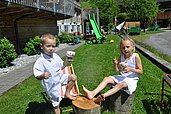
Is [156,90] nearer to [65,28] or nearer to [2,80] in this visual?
[2,80]

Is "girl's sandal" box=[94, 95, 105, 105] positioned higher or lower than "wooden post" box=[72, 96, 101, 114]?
higher

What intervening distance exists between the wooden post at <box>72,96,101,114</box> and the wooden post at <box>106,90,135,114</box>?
0.48m

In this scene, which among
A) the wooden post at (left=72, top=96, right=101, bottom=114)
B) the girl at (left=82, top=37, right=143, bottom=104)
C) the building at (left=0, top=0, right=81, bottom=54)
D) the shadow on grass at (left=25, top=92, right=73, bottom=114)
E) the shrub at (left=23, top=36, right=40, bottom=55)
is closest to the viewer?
the wooden post at (left=72, top=96, right=101, bottom=114)

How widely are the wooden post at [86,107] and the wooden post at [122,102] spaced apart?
0.48 metres

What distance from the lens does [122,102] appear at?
471cm

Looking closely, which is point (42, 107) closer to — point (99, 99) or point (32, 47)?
point (99, 99)

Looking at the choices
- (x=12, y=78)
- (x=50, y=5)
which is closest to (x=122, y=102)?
(x=12, y=78)

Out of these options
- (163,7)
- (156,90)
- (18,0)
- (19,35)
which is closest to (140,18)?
(163,7)

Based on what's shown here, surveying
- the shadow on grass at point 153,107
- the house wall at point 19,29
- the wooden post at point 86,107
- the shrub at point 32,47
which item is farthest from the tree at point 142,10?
the wooden post at point 86,107

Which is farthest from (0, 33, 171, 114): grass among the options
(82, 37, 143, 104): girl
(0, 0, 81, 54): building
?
(0, 0, 81, 54): building

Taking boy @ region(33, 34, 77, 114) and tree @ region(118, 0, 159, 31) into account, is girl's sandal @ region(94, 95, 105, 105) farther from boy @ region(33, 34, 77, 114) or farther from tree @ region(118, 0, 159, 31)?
tree @ region(118, 0, 159, 31)

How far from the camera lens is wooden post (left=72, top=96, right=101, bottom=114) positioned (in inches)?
166

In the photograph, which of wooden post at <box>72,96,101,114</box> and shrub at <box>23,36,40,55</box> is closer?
wooden post at <box>72,96,101,114</box>

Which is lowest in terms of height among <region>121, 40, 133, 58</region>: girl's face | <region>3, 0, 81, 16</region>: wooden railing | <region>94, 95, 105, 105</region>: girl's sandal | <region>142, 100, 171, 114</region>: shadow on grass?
<region>142, 100, 171, 114</region>: shadow on grass
